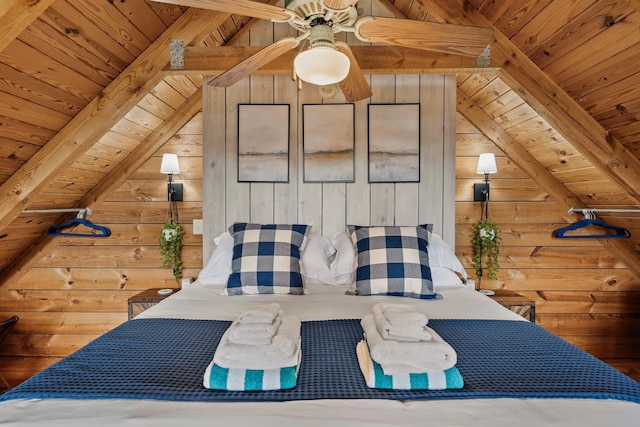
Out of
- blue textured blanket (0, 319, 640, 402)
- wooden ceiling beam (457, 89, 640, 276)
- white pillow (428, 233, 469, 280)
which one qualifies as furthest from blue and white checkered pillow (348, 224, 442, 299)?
wooden ceiling beam (457, 89, 640, 276)

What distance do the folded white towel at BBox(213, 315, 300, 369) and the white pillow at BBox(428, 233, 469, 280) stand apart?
1.38 metres

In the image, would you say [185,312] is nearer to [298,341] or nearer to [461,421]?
[298,341]

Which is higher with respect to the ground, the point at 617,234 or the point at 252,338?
the point at 617,234

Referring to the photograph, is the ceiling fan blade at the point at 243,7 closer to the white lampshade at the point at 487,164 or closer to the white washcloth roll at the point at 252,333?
the white washcloth roll at the point at 252,333

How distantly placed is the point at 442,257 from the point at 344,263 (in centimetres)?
59

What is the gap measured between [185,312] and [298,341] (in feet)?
2.37

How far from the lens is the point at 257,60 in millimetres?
1584

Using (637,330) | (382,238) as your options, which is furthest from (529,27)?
A: (637,330)

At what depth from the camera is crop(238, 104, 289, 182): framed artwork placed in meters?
2.47

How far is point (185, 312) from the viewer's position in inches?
61.9

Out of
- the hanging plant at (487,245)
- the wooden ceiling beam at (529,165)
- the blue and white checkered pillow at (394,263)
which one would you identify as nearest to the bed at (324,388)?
the blue and white checkered pillow at (394,263)

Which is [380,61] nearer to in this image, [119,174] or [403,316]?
[403,316]

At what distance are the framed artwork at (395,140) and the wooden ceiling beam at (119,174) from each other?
1428 mm

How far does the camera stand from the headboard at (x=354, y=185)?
246 cm
